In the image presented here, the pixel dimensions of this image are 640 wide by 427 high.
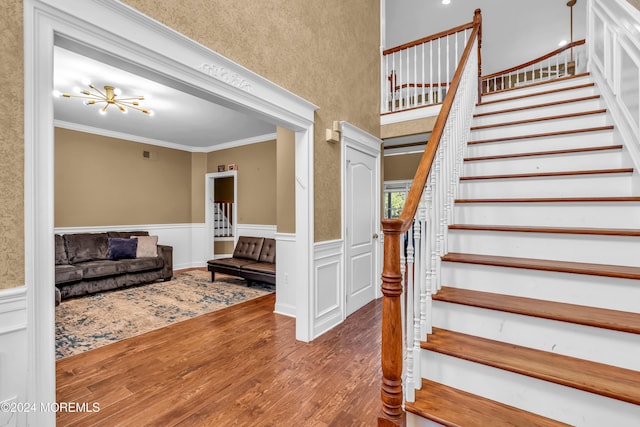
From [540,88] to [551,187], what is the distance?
182cm

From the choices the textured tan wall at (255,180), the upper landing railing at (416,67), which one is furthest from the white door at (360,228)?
the textured tan wall at (255,180)

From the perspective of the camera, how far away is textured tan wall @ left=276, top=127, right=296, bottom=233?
11.9 ft

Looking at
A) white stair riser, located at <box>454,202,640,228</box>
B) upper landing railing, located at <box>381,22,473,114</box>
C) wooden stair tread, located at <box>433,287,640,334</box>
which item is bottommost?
wooden stair tread, located at <box>433,287,640,334</box>

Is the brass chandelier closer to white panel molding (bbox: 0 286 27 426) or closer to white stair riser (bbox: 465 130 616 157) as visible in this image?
white panel molding (bbox: 0 286 27 426)

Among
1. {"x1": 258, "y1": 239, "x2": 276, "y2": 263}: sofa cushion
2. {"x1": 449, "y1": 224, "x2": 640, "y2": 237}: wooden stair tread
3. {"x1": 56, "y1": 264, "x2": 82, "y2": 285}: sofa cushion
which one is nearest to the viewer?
{"x1": 449, "y1": 224, "x2": 640, "y2": 237}: wooden stair tread

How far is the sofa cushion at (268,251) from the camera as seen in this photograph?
499 centimetres

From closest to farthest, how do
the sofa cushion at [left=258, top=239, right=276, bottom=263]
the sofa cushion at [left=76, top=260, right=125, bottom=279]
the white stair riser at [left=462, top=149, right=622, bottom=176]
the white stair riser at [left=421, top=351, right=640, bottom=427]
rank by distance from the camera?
1. the white stair riser at [left=421, top=351, right=640, bottom=427]
2. the white stair riser at [left=462, top=149, right=622, bottom=176]
3. the sofa cushion at [left=76, top=260, right=125, bottom=279]
4. the sofa cushion at [left=258, top=239, right=276, bottom=263]

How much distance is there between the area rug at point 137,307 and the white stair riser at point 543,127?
3.67m

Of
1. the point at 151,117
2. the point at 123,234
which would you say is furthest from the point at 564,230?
the point at 123,234

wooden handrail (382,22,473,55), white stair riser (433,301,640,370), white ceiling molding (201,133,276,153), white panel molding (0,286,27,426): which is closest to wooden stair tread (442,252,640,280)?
white stair riser (433,301,640,370)

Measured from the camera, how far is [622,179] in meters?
1.92

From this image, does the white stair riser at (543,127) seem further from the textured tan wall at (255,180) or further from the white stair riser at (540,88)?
the textured tan wall at (255,180)

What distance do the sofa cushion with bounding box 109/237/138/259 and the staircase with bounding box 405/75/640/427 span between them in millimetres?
5253

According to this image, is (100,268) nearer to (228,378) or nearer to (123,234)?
(123,234)
